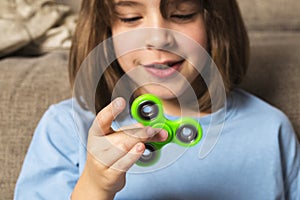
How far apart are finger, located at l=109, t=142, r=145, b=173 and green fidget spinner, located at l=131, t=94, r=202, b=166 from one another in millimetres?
16

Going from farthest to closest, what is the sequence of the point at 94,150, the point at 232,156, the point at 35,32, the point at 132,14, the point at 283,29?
1. the point at 283,29
2. the point at 35,32
3. the point at 232,156
4. the point at 132,14
5. the point at 94,150

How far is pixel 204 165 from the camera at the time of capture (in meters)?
0.82

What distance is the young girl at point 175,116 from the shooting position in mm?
716

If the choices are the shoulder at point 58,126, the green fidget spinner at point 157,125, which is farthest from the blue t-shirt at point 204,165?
the green fidget spinner at point 157,125

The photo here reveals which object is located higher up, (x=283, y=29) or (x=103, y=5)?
(x=103, y=5)

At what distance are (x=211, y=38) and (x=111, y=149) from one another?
329mm

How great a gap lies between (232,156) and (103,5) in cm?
31

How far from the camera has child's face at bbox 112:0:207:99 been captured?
700mm

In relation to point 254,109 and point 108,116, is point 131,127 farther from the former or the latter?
point 254,109

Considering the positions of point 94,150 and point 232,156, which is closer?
point 94,150

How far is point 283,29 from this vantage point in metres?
1.36

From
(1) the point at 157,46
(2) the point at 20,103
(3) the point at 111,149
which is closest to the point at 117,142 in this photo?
(3) the point at 111,149

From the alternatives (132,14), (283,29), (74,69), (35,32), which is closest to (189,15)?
(132,14)

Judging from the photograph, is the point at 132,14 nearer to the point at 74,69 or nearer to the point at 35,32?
the point at 74,69
